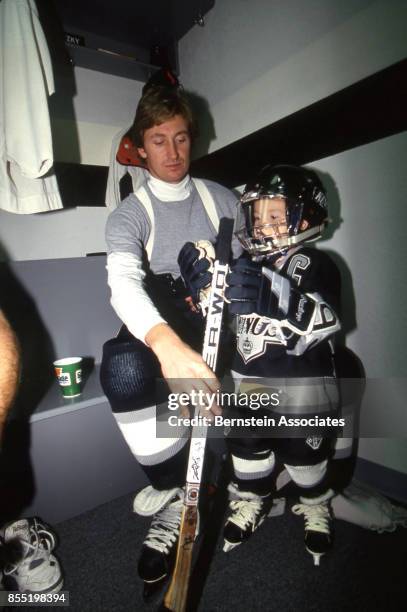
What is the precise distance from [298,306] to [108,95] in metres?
1.80

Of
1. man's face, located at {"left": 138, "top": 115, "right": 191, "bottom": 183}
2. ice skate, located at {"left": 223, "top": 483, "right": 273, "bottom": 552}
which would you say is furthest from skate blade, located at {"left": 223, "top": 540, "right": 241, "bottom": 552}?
man's face, located at {"left": 138, "top": 115, "right": 191, "bottom": 183}

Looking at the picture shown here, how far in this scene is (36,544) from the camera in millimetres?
959

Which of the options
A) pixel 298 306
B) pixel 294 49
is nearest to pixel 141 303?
pixel 298 306

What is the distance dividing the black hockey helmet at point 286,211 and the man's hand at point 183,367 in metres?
0.41

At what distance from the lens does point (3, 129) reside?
116 cm

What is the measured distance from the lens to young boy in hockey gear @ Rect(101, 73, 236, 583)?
2.82 feet

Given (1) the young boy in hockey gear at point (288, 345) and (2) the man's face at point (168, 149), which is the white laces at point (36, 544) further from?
(2) the man's face at point (168, 149)

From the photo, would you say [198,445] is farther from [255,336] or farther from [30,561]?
[30,561]

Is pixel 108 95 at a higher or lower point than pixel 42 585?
higher

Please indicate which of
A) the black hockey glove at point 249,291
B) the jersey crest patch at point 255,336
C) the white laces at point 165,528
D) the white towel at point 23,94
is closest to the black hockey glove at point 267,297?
the black hockey glove at point 249,291

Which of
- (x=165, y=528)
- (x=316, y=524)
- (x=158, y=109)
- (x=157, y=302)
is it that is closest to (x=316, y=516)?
(x=316, y=524)

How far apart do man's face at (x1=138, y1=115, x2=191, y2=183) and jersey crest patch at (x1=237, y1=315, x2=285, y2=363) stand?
561mm

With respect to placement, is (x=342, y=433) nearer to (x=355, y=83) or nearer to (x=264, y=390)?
(x=264, y=390)

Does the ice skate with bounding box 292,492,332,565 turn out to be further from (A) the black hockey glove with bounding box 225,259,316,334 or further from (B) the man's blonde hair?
(B) the man's blonde hair
